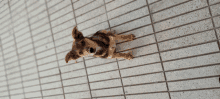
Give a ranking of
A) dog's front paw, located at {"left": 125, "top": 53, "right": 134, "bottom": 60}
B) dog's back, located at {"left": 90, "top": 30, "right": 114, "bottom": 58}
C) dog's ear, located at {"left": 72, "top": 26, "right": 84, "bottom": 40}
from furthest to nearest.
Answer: dog's front paw, located at {"left": 125, "top": 53, "right": 134, "bottom": 60}
dog's back, located at {"left": 90, "top": 30, "right": 114, "bottom": 58}
dog's ear, located at {"left": 72, "top": 26, "right": 84, "bottom": 40}

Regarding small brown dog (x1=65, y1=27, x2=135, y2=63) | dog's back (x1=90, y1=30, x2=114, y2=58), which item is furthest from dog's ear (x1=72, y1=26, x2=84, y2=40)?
dog's back (x1=90, y1=30, x2=114, y2=58)

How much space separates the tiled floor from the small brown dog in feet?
1.01

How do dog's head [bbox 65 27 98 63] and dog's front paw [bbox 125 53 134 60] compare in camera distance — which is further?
dog's front paw [bbox 125 53 134 60]

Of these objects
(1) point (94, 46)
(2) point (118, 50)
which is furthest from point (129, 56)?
(1) point (94, 46)

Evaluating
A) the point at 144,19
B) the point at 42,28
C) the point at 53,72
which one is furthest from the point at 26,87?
the point at 144,19

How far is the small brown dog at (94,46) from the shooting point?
1.42 m

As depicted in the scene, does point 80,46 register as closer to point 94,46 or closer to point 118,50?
point 94,46

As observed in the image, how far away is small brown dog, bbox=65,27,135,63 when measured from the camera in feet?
4.67

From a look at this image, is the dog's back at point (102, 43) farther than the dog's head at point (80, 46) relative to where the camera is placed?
Yes

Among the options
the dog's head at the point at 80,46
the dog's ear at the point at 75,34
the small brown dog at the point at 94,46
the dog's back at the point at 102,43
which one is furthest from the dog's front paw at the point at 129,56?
the dog's ear at the point at 75,34

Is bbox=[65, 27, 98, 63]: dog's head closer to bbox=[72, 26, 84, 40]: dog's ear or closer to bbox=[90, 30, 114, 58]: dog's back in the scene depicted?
bbox=[72, 26, 84, 40]: dog's ear

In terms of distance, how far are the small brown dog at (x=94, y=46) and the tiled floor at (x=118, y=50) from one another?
31 centimetres

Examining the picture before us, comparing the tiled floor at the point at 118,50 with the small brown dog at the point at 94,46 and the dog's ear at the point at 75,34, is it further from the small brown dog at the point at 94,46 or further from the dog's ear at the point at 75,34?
the dog's ear at the point at 75,34

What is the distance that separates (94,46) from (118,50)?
0.67 metres
